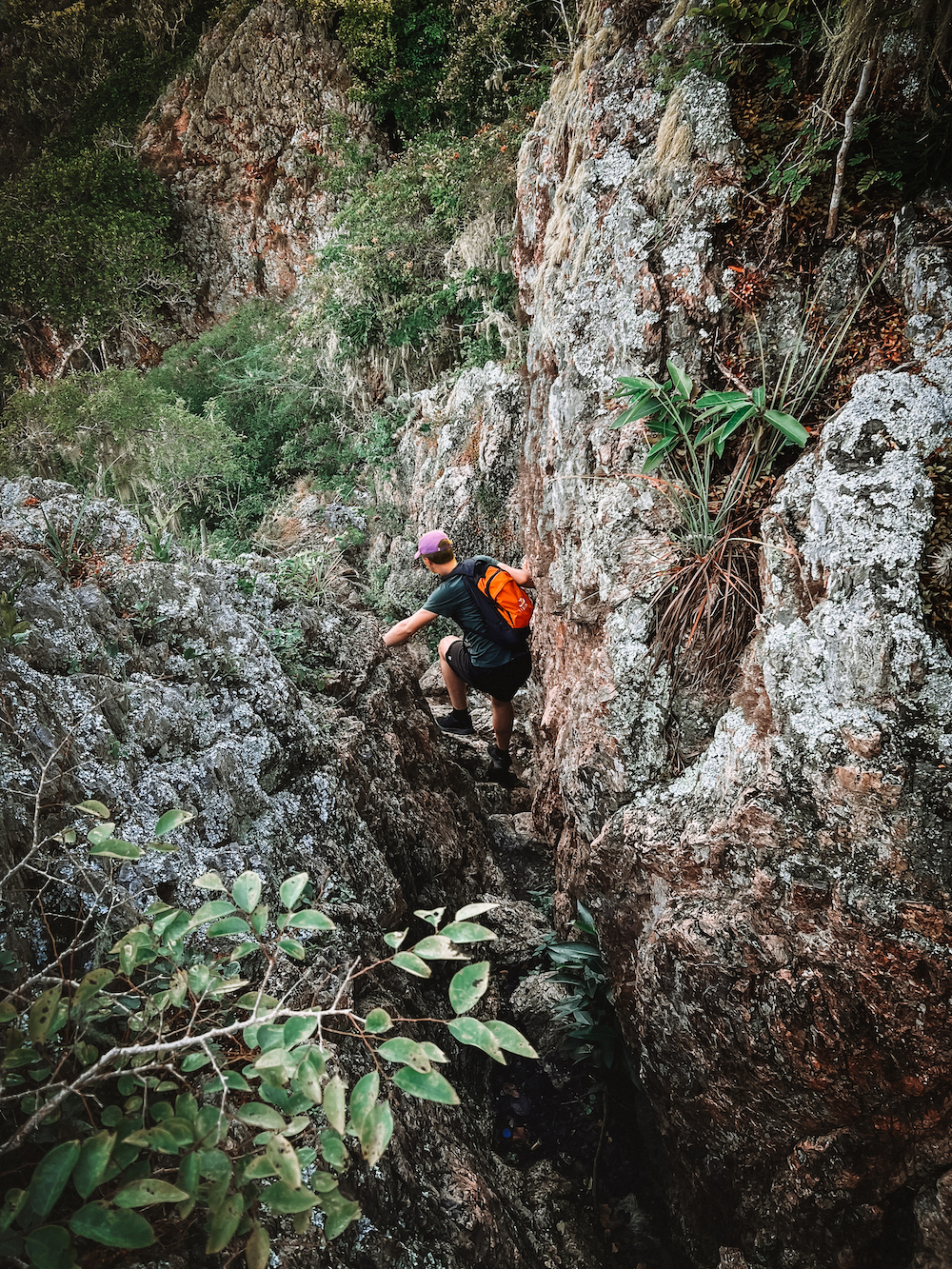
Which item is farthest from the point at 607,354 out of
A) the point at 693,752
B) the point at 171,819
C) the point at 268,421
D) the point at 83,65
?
the point at 83,65

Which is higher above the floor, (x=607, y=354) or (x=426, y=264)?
(x=426, y=264)

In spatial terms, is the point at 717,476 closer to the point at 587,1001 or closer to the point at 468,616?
the point at 468,616

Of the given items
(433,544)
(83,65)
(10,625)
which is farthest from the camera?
(83,65)

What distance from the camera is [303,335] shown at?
8438mm

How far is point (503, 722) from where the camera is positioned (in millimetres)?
5141

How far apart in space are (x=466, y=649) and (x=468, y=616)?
424 millimetres

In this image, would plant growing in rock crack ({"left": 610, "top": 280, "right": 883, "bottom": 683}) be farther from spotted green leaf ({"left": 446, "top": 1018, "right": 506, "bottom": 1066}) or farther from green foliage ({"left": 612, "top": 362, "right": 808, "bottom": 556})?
spotted green leaf ({"left": 446, "top": 1018, "right": 506, "bottom": 1066})

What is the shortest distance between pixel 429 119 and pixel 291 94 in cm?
271

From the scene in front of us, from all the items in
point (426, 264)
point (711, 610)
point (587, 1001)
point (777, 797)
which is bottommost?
point (587, 1001)

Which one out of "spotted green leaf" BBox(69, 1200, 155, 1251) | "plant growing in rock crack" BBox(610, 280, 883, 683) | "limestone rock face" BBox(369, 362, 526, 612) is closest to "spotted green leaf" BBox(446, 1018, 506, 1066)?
"spotted green leaf" BBox(69, 1200, 155, 1251)

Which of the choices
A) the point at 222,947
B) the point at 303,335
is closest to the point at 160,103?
the point at 303,335

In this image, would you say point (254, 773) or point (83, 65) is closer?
point (254, 773)

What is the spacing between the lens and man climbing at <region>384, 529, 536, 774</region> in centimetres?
435

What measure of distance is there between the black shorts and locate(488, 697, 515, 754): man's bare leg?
7 centimetres
